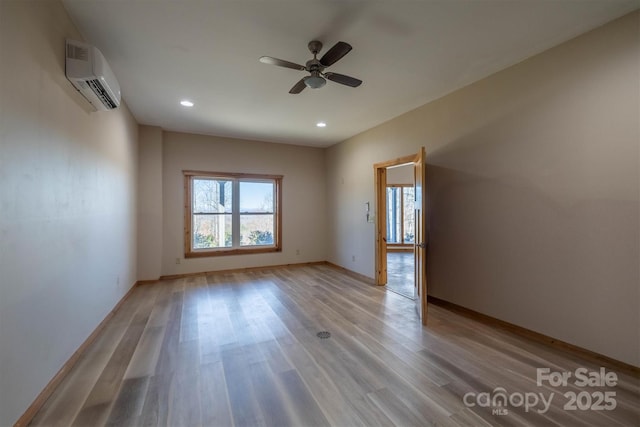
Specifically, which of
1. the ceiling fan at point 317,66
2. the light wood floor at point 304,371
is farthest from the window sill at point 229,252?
the ceiling fan at point 317,66

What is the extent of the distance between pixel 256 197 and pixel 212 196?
0.93 meters

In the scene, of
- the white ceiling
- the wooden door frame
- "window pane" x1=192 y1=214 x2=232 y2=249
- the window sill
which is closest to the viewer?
the white ceiling

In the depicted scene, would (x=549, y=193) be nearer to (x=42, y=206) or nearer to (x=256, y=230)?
(x=42, y=206)

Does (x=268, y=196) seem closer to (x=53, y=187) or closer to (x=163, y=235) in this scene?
(x=163, y=235)

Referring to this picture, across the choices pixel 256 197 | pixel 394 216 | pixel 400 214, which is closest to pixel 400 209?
pixel 400 214

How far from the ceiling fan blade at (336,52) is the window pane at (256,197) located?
13.3ft

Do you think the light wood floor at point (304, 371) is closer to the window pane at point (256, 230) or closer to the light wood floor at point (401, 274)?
the light wood floor at point (401, 274)

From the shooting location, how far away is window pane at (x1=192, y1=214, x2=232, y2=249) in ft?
18.2

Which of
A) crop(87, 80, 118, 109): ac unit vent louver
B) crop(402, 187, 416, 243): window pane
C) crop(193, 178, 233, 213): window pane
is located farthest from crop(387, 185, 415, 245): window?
crop(87, 80, 118, 109): ac unit vent louver

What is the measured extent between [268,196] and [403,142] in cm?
328

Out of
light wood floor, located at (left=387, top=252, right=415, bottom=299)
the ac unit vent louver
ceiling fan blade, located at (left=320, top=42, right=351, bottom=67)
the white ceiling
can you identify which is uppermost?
the white ceiling

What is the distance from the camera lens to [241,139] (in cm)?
580

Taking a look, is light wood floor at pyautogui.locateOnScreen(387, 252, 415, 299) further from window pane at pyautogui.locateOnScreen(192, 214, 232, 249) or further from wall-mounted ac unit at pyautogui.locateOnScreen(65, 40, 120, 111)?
wall-mounted ac unit at pyautogui.locateOnScreen(65, 40, 120, 111)

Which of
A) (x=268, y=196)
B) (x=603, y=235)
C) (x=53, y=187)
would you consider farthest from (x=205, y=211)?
(x=603, y=235)
